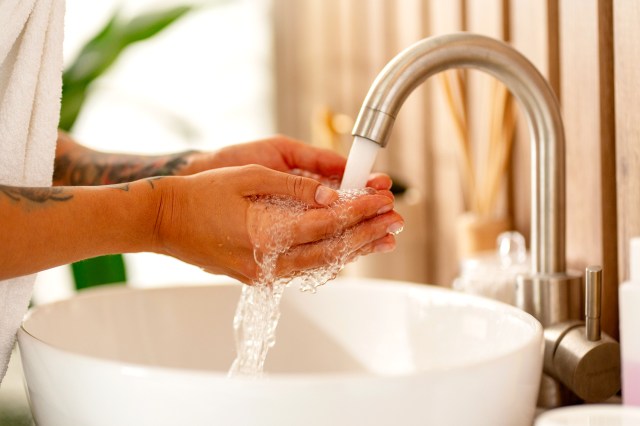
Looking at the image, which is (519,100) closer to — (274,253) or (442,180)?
(274,253)

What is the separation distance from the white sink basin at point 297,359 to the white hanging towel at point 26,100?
4 centimetres

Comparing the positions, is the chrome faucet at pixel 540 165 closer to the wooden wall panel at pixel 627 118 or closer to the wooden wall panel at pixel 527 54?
the wooden wall panel at pixel 627 118

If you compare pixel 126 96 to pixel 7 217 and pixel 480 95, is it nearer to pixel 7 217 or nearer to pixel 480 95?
pixel 480 95

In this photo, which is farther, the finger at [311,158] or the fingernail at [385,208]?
the finger at [311,158]

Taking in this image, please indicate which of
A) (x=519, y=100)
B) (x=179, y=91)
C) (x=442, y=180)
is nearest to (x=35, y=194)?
(x=519, y=100)

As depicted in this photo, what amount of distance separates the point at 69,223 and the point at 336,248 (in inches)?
8.4

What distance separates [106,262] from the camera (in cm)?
158

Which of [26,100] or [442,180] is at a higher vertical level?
[26,100]

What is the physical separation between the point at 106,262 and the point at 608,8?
1.12 metres

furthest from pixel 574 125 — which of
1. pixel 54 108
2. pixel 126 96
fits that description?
pixel 126 96

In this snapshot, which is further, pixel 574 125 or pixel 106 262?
pixel 106 262

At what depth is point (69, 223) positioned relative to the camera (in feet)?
2.02

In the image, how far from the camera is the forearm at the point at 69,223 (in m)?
0.60

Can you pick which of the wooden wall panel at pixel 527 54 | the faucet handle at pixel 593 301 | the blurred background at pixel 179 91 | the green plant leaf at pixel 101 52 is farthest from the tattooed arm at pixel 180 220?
the blurred background at pixel 179 91
